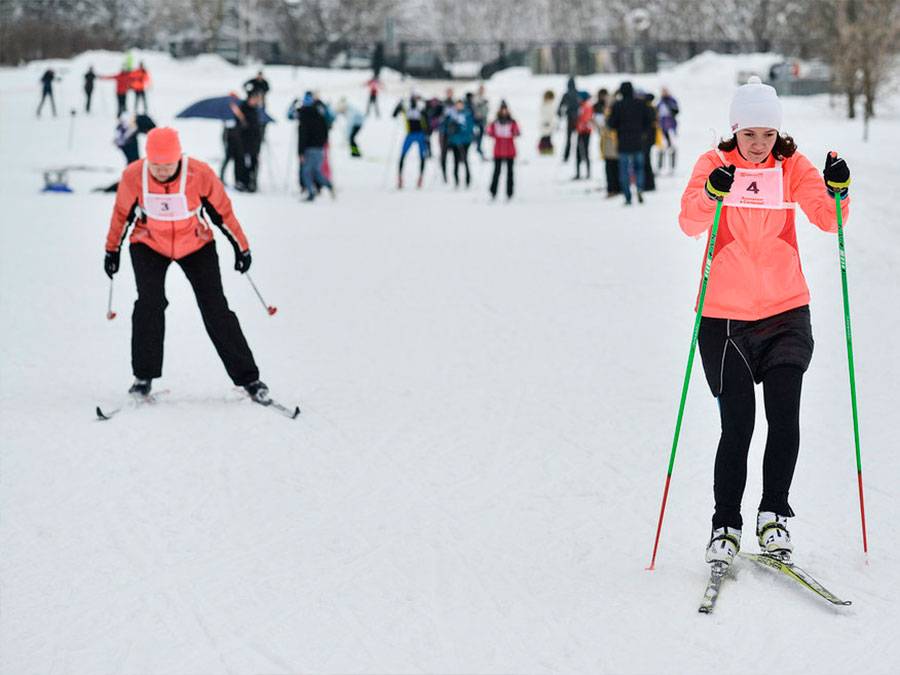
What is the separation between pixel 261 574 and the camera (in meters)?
4.07

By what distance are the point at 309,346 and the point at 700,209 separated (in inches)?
183

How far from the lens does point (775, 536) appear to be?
3781mm

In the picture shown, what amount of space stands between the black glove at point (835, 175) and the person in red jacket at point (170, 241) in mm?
3235

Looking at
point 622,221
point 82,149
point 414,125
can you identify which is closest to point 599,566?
point 622,221

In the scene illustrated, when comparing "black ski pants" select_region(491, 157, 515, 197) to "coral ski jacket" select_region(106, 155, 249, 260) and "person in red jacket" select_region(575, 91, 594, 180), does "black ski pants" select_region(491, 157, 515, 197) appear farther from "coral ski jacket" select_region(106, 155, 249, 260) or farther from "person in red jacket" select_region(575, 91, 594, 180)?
"coral ski jacket" select_region(106, 155, 249, 260)

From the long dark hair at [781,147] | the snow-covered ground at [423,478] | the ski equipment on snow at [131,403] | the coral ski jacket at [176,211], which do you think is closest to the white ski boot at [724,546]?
the snow-covered ground at [423,478]

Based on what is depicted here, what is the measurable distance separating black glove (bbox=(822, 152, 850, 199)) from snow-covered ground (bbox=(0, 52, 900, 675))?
4.16ft

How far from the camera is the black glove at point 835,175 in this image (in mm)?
3590

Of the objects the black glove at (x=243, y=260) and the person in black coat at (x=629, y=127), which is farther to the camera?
the person in black coat at (x=629, y=127)

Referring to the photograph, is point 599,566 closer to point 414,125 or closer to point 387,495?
point 387,495

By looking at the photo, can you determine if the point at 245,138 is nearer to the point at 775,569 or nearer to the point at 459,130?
the point at 459,130

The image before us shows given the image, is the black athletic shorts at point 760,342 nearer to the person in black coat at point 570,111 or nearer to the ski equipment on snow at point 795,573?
the ski equipment on snow at point 795,573

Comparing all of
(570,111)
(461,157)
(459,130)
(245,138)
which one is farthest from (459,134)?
(570,111)

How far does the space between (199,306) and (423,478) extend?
1.70 meters
